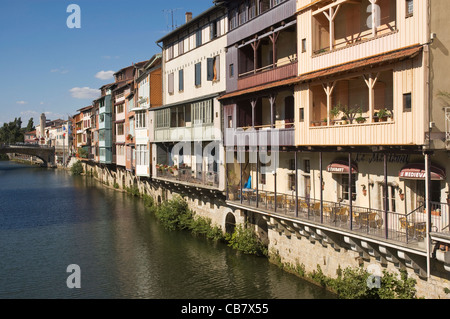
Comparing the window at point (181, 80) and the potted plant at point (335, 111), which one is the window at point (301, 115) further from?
the window at point (181, 80)

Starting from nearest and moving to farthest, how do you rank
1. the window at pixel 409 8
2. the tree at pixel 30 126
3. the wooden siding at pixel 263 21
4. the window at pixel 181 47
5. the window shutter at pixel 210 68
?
the window at pixel 409 8, the wooden siding at pixel 263 21, the window shutter at pixel 210 68, the window at pixel 181 47, the tree at pixel 30 126

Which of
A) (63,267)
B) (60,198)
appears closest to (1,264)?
(63,267)

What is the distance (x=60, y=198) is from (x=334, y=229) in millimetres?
44005

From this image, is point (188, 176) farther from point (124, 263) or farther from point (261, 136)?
point (261, 136)

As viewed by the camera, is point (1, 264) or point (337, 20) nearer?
point (337, 20)

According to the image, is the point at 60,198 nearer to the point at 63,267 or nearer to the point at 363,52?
the point at 63,267

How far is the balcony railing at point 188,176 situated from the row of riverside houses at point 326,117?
0.14 m

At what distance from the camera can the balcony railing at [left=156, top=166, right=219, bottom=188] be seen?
27750 mm

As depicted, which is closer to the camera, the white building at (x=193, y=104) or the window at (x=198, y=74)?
the white building at (x=193, y=104)

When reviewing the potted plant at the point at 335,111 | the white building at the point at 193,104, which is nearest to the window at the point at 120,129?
the white building at the point at 193,104

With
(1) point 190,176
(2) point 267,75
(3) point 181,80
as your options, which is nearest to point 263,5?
(2) point 267,75

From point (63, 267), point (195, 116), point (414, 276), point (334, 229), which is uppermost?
point (195, 116)

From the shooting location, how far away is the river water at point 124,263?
65.5 feet

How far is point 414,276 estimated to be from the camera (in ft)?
46.8
